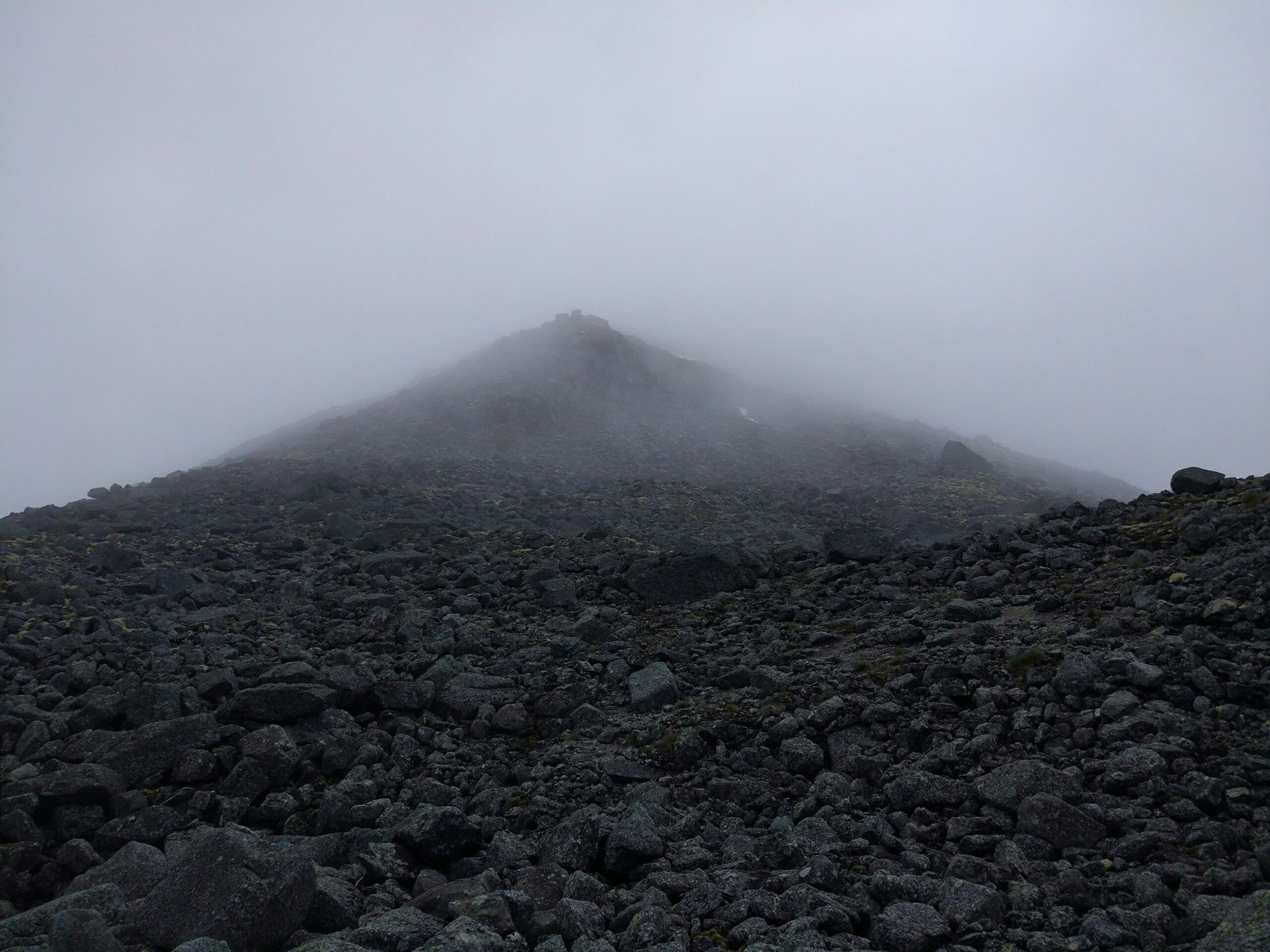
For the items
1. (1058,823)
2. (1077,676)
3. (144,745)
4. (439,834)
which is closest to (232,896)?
(439,834)

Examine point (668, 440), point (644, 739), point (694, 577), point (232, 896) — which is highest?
point (668, 440)

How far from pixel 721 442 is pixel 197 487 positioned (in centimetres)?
2805

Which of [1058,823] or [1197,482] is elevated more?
[1197,482]

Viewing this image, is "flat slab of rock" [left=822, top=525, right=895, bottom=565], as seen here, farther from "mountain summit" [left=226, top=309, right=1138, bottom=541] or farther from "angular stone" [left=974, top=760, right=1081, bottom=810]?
"mountain summit" [left=226, top=309, right=1138, bottom=541]

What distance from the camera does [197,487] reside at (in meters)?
25.3

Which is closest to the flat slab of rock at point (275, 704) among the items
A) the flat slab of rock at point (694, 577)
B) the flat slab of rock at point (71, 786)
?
the flat slab of rock at point (71, 786)

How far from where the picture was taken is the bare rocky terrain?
18.0ft

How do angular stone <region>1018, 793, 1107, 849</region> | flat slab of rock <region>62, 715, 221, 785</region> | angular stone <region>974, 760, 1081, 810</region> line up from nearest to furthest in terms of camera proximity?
1. angular stone <region>1018, 793, 1107, 849</region>
2. angular stone <region>974, 760, 1081, 810</region>
3. flat slab of rock <region>62, 715, 221, 785</region>

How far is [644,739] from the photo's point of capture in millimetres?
9242

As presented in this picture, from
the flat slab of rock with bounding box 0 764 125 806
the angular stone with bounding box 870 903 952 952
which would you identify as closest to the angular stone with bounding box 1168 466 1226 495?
the angular stone with bounding box 870 903 952 952

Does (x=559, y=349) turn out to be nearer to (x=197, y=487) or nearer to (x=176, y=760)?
(x=197, y=487)

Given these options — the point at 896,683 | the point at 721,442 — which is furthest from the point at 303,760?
the point at 721,442

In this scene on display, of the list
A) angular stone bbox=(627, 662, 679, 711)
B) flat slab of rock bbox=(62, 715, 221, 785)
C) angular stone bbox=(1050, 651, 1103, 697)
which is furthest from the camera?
angular stone bbox=(627, 662, 679, 711)

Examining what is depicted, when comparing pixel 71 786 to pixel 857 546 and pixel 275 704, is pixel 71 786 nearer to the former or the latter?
pixel 275 704
